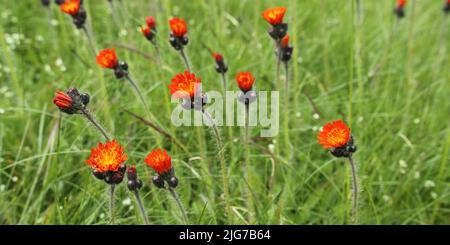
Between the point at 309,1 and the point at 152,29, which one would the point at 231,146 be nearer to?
the point at 152,29

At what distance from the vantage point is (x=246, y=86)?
2.34m

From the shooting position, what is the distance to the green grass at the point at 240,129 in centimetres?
288

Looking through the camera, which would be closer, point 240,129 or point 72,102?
point 72,102

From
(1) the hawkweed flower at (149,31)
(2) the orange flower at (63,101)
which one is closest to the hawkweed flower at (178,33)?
(1) the hawkweed flower at (149,31)

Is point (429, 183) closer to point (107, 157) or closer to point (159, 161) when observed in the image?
point (159, 161)

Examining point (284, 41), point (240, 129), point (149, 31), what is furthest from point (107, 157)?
point (240, 129)

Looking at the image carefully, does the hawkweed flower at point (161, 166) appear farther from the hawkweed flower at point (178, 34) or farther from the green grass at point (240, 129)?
the hawkweed flower at point (178, 34)

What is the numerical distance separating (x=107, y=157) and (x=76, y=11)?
3.62ft

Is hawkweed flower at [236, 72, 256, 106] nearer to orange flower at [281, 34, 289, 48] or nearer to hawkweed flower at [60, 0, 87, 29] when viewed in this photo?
orange flower at [281, 34, 289, 48]

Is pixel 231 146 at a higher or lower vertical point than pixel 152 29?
lower
